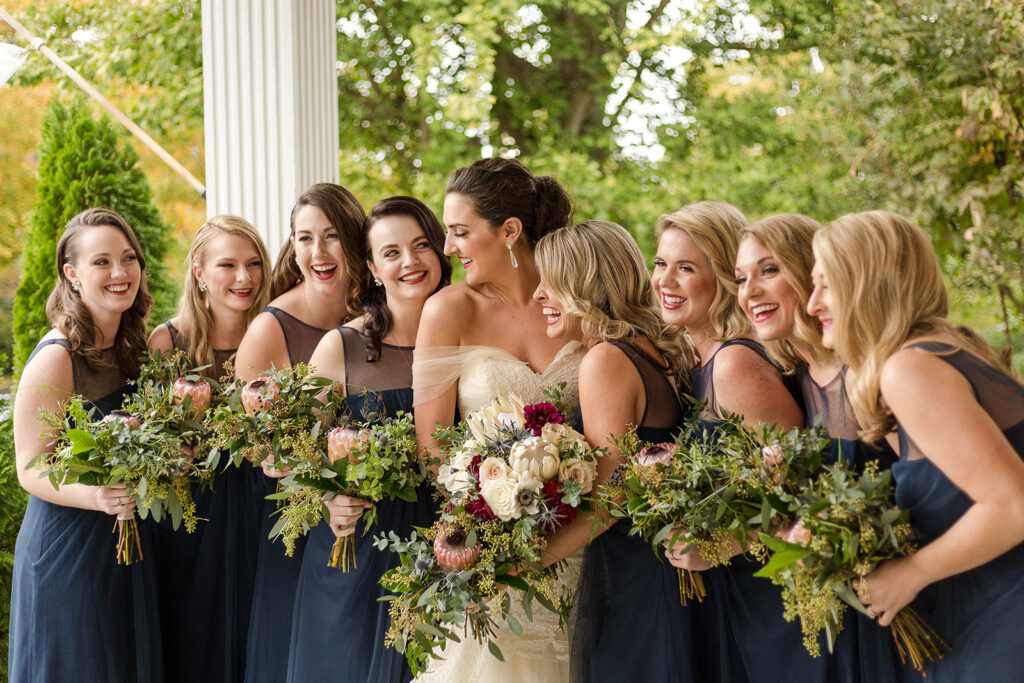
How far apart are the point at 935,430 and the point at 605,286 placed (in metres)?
1.29

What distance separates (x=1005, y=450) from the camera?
A: 2287 millimetres

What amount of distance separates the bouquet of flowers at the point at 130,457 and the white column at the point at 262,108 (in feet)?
5.34

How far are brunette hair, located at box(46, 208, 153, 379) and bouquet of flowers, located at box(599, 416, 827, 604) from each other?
2323 mm

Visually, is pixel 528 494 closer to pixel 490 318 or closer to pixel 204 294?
pixel 490 318

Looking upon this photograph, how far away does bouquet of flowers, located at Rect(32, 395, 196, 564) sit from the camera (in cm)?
347

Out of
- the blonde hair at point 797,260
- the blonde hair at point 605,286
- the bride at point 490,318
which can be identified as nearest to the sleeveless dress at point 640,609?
the blonde hair at point 605,286

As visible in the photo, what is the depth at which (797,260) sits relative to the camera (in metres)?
2.85

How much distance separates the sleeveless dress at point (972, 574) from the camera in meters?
2.39

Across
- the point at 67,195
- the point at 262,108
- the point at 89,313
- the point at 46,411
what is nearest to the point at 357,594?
the point at 46,411

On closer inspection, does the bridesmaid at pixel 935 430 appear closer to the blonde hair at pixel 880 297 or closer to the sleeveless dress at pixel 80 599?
the blonde hair at pixel 880 297

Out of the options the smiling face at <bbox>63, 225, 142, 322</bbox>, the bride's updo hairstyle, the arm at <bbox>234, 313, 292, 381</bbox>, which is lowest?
the arm at <bbox>234, 313, 292, 381</bbox>

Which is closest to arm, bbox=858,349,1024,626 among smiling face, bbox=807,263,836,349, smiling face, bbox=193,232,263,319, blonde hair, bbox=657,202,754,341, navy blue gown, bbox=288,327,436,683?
smiling face, bbox=807,263,836,349

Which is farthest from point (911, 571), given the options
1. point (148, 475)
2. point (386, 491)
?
point (148, 475)

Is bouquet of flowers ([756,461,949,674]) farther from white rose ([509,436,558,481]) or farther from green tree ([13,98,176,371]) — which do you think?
green tree ([13,98,176,371])
